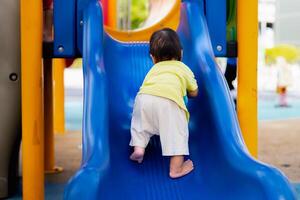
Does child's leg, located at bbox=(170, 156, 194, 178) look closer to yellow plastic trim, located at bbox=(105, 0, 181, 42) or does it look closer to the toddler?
the toddler

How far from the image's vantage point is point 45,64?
357 cm

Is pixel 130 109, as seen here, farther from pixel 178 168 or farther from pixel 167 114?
pixel 178 168

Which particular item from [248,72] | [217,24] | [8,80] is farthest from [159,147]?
[8,80]

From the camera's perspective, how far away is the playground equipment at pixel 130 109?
6.55 feet

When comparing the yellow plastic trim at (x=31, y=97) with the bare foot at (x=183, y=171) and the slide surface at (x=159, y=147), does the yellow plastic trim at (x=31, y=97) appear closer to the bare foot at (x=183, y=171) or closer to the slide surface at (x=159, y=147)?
the slide surface at (x=159, y=147)

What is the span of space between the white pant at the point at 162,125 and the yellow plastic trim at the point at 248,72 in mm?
540

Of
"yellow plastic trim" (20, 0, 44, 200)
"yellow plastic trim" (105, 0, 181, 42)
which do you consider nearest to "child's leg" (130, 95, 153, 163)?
"yellow plastic trim" (20, 0, 44, 200)

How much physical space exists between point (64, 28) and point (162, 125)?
0.90m

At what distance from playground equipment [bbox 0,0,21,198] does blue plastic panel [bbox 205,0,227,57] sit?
1.11m

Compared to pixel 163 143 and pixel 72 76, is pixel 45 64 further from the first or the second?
pixel 72 76

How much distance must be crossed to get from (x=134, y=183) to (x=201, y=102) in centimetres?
55

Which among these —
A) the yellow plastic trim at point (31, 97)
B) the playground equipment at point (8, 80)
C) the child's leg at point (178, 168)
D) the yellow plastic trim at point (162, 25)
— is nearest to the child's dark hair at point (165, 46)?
the child's leg at point (178, 168)

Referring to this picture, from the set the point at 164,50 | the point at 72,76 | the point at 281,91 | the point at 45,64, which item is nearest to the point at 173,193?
the point at 164,50

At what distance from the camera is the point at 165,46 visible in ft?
8.07
